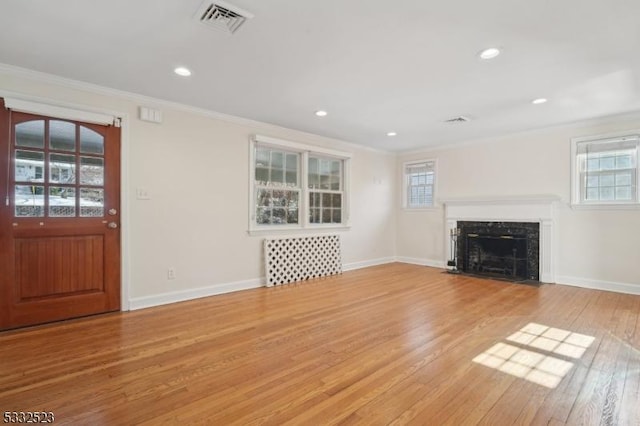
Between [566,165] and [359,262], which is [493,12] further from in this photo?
[359,262]

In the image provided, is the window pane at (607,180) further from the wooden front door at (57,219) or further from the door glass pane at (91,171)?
the door glass pane at (91,171)

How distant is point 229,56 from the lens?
2.84m

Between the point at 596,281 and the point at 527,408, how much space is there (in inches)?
160

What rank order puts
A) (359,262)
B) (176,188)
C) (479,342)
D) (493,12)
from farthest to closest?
(359,262) < (176,188) < (479,342) < (493,12)

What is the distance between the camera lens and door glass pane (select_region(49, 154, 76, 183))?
10.9 ft

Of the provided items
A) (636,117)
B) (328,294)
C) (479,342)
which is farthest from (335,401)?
(636,117)

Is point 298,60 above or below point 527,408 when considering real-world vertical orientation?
above

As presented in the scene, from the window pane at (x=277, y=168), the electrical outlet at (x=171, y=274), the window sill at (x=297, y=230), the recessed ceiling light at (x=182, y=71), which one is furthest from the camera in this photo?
the window pane at (x=277, y=168)

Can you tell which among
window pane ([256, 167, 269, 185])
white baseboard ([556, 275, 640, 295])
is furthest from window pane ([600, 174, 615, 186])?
window pane ([256, 167, 269, 185])

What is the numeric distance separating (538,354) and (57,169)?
4.90 m

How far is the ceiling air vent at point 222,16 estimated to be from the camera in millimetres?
2133

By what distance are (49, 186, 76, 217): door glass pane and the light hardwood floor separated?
116 centimetres

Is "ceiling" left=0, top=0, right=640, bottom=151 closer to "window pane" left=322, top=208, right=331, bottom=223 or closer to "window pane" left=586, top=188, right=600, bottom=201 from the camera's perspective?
"window pane" left=586, top=188, right=600, bottom=201

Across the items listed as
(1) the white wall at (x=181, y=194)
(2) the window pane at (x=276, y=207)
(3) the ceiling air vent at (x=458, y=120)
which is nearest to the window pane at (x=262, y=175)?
(2) the window pane at (x=276, y=207)
